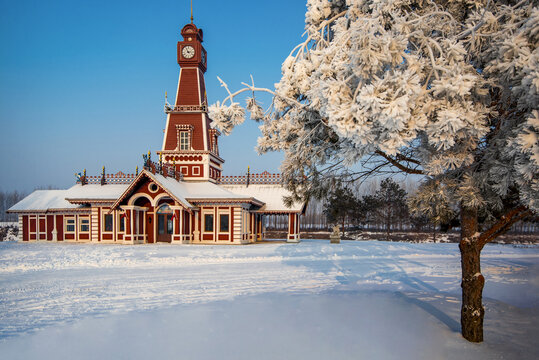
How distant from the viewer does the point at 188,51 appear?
27.5m

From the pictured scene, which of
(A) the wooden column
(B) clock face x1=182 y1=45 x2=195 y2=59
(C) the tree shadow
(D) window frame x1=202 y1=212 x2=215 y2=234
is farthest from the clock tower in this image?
(C) the tree shadow

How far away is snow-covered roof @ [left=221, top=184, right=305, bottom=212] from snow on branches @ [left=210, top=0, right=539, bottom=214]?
61.8 ft

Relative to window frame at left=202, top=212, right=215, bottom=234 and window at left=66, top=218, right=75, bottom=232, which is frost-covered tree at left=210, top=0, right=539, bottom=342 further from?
window at left=66, top=218, right=75, bottom=232

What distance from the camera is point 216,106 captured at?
669 centimetres

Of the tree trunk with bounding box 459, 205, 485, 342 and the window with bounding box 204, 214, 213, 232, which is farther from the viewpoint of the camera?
the window with bounding box 204, 214, 213, 232

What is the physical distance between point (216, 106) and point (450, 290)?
8178 millimetres

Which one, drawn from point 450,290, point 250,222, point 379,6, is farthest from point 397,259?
point 379,6

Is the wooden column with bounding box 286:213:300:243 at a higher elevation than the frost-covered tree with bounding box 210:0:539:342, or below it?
below

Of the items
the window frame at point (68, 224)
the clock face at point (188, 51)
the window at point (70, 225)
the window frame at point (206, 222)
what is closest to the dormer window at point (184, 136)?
the clock face at point (188, 51)

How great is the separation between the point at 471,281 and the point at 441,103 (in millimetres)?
3265

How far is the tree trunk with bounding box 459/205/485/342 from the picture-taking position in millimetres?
5977

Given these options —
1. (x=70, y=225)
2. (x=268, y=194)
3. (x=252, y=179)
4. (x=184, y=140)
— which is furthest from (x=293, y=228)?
(x=70, y=225)

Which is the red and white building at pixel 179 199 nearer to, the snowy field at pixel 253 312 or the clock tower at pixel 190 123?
the clock tower at pixel 190 123

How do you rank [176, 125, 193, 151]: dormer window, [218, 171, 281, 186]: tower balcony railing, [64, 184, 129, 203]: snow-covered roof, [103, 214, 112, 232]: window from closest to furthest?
[64, 184, 129, 203]: snow-covered roof → [103, 214, 112, 232]: window → [176, 125, 193, 151]: dormer window → [218, 171, 281, 186]: tower balcony railing
